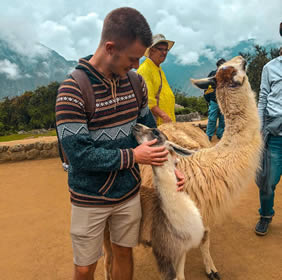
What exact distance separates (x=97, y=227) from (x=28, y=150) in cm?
584

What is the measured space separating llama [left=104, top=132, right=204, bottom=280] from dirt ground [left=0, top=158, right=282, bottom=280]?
0.81m

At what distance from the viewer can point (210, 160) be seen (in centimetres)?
181

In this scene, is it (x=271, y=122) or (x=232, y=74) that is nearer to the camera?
(x=232, y=74)

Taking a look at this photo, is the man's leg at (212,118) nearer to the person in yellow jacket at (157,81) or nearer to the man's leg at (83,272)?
the person in yellow jacket at (157,81)

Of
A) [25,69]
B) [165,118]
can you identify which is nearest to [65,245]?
[165,118]

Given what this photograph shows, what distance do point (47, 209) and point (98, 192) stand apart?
9.45 ft

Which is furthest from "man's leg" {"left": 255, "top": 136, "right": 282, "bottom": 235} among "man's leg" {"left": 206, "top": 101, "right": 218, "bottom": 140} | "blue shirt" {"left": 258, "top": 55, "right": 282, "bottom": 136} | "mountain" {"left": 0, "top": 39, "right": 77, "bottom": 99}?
"mountain" {"left": 0, "top": 39, "right": 77, "bottom": 99}

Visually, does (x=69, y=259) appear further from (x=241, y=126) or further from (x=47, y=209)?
(x=241, y=126)

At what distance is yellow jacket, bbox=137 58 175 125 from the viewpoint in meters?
2.64

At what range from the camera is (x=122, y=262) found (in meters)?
1.61

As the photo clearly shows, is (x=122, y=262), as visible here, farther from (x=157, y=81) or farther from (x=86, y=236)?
(x=157, y=81)

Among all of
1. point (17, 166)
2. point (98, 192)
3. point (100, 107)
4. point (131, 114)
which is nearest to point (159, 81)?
point (131, 114)

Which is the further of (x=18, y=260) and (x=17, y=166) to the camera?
(x=17, y=166)

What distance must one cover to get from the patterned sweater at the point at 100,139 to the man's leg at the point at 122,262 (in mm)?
411
